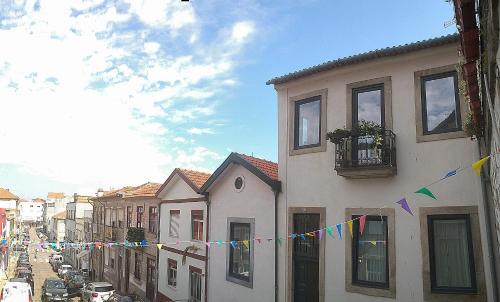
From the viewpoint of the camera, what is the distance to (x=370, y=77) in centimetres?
1094

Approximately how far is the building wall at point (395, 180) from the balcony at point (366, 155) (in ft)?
1.13

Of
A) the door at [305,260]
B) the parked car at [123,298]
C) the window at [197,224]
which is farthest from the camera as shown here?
the parked car at [123,298]

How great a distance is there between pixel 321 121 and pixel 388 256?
4.32m

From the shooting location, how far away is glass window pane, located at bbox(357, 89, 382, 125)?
1081 cm

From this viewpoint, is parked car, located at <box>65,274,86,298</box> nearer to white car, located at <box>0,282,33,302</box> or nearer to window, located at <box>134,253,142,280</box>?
window, located at <box>134,253,142,280</box>

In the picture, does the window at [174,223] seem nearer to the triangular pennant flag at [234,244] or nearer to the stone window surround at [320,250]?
the triangular pennant flag at [234,244]

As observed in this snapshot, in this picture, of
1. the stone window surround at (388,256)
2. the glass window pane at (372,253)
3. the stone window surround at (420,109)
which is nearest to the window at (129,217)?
the stone window surround at (388,256)

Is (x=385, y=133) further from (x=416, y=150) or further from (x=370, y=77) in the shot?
(x=370, y=77)

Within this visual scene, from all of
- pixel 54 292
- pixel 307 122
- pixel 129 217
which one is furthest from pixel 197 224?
pixel 54 292

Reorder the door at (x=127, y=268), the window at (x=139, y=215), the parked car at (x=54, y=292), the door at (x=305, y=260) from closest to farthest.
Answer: the door at (x=305, y=260), the window at (x=139, y=215), the parked car at (x=54, y=292), the door at (x=127, y=268)

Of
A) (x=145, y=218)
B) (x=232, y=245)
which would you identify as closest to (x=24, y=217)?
(x=145, y=218)

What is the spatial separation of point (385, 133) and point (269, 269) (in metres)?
6.09

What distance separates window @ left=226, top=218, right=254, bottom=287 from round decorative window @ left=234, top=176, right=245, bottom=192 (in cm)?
118

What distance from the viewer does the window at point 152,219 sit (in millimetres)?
23500
